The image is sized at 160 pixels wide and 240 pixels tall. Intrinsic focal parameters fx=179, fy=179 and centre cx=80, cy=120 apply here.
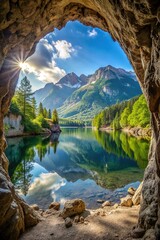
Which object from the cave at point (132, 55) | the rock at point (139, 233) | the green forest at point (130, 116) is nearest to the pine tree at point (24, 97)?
the green forest at point (130, 116)

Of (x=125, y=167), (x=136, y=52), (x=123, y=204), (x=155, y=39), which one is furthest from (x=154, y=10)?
(x=125, y=167)

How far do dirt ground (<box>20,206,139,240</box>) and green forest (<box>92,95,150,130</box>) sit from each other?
5053cm

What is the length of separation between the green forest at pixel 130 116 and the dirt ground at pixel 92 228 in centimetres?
5053

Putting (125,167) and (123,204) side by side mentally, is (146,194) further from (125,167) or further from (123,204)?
(125,167)

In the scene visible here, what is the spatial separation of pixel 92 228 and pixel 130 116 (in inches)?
2722

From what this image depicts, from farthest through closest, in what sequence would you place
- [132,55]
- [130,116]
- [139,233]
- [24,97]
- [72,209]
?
[130,116], [24,97], [72,209], [132,55], [139,233]

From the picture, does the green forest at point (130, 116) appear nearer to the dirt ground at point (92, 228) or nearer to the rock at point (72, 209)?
the rock at point (72, 209)

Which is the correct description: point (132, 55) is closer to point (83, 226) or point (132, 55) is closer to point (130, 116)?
point (83, 226)

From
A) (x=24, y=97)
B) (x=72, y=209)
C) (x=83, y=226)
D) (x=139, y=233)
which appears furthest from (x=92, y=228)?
(x=24, y=97)

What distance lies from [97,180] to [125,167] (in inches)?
239

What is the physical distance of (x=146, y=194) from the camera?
6.93m

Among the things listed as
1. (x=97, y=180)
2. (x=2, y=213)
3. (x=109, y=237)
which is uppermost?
(x=2, y=213)

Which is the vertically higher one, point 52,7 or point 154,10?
point 52,7

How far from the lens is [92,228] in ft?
25.5
